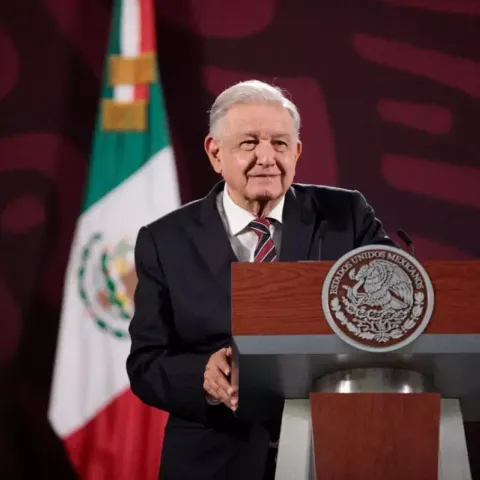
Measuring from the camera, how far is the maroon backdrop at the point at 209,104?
11.1ft

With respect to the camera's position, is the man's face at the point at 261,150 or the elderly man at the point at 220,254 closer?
the elderly man at the point at 220,254

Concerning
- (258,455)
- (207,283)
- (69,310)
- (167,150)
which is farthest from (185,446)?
(167,150)

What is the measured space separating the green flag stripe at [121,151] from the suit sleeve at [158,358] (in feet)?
3.78

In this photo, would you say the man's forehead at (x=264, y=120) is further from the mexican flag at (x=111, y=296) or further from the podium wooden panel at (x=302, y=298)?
the mexican flag at (x=111, y=296)

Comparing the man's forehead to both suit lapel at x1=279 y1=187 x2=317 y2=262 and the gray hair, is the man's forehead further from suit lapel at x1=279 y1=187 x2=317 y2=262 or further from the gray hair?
suit lapel at x1=279 y1=187 x2=317 y2=262

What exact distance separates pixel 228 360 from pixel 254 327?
0.85 ft

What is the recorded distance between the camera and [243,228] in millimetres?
2287

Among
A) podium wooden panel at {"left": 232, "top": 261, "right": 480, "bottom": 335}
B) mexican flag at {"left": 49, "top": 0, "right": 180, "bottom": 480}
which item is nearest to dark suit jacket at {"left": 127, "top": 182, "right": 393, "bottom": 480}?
podium wooden panel at {"left": 232, "top": 261, "right": 480, "bottom": 335}

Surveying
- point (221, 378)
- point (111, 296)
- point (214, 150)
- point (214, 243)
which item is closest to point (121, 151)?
point (111, 296)

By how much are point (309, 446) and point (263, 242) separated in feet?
2.32

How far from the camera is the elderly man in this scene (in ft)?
6.66

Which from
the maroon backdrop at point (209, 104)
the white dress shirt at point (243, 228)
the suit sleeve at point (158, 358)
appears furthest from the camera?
the maroon backdrop at point (209, 104)

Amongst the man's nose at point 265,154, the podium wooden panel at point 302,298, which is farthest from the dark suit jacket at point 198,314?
the podium wooden panel at point 302,298

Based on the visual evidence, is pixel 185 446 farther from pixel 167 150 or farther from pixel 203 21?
pixel 203 21
